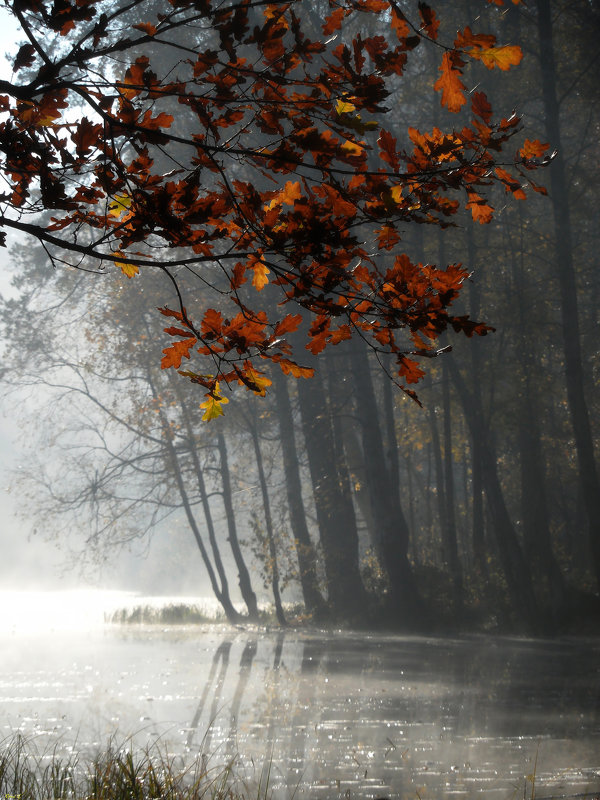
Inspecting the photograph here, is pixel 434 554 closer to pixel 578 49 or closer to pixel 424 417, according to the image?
pixel 424 417

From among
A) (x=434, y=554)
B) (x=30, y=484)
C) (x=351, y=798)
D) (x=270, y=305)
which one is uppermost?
(x=270, y=305)

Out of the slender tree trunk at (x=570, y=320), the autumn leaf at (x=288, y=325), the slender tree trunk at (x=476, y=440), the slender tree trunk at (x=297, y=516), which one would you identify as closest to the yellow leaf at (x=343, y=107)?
the autumn leaf at (x=288, y=325)

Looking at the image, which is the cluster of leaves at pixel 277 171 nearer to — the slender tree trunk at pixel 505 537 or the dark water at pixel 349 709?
the dark water at pixel 349 709

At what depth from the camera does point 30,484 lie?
60.8ft

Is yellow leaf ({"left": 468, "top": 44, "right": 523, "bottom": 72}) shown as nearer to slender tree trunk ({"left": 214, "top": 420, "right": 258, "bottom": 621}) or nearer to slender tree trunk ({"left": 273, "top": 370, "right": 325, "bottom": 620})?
slender tree trunk ({"left": 273, "top": 370, "right": 325, "bottom": 620})

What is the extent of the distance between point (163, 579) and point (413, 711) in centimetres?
5034

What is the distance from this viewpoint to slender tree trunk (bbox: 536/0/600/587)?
38.0 ft

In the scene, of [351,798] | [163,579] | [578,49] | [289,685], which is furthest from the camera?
[163,579]

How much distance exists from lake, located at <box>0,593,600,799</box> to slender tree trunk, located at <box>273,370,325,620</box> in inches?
157

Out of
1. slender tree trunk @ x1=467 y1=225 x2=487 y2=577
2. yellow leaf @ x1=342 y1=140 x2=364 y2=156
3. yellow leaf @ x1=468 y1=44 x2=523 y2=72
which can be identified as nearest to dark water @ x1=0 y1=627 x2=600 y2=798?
yellow leaf @ x1=342 y1=140 x2=364 y2=156

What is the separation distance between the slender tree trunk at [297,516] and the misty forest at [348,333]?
0.08 metres

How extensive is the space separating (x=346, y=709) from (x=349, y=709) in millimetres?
24

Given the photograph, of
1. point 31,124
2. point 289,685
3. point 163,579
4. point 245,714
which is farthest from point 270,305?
point 163,579

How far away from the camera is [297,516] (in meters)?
17.2
